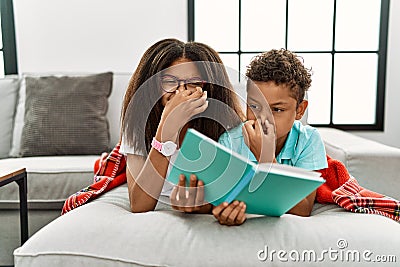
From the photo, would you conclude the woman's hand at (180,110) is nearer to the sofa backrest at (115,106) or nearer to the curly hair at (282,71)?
the curly hair at (282,71)

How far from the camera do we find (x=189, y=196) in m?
1.25

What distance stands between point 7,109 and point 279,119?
172 centimetres

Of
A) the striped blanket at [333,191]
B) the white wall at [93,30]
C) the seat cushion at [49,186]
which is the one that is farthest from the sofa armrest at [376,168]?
the white wall at [93,30]

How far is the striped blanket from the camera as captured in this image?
138cm

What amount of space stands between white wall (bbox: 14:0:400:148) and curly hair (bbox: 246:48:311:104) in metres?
1.70

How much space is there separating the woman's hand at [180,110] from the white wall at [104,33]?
188cm

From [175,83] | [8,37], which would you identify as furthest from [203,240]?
[8,37]

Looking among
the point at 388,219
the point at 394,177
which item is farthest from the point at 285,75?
the point at 394,177

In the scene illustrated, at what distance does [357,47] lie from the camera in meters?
3.18

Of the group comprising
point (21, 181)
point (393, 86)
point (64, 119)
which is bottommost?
point (21, 181)

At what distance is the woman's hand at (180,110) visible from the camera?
1.30 m

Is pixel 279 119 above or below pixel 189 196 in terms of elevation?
above

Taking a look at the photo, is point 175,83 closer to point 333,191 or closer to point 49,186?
point 333,191

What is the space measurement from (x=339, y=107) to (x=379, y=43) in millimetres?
475
